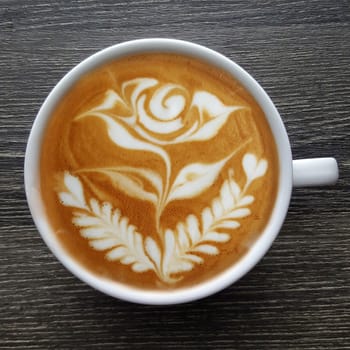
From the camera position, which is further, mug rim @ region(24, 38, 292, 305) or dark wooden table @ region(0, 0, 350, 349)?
dark wooden table @ region(0, 0, 350, 349)

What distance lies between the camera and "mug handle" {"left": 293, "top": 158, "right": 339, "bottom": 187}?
837 millimetres

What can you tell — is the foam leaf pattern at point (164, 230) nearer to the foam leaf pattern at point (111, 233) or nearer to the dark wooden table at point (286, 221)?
the foam leaf pattern at point (111, 233)

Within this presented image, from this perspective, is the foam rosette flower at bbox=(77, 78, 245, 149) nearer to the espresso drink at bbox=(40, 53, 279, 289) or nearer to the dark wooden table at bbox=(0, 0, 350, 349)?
the espresso drink at bbox=(40, 53, 279, 289)

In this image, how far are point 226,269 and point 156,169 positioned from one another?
18cm

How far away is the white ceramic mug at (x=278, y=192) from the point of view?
806mm

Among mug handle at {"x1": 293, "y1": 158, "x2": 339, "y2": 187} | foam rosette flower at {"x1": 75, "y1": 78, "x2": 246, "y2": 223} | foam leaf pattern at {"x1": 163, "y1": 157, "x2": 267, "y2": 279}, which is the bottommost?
foam leaf pattern at {"x1": 163, "y1": 157, "x2": 267, "y2": 279}

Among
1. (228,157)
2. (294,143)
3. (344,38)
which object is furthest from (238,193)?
(344,38)

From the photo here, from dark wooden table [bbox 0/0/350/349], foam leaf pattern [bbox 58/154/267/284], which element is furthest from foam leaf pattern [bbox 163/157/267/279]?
dark wooden table [bbox 0/0/350/349]

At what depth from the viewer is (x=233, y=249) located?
2.72 feet

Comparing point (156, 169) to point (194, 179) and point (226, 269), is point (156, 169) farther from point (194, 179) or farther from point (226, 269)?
point (226, 269)

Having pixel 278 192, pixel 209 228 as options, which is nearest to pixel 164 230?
pixel 209 228

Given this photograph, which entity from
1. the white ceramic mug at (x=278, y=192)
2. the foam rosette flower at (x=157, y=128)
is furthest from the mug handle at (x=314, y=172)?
the foam rosette flower at (x=157, y=128)

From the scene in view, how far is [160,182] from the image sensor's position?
805 mm

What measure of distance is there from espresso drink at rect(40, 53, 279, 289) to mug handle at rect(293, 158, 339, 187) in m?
0.04
